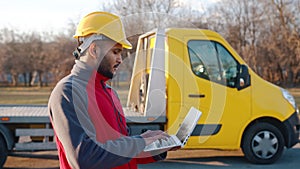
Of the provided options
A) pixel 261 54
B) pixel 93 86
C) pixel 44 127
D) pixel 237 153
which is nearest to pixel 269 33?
pixel 261 54

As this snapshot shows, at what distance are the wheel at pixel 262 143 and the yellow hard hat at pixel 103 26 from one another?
18.9ft

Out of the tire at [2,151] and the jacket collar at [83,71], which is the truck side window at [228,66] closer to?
the tire at [2,151]

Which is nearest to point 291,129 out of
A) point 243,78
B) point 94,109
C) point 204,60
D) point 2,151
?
point 243,78

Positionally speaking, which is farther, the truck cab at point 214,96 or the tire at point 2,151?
the truck cab at point 214,96

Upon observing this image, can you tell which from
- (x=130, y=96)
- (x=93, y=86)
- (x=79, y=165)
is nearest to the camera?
(x=79, y=165)

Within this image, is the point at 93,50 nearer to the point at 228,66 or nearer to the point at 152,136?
the point at 152,136

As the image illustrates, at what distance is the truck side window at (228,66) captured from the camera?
7355 mm

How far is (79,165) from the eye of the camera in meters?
1.86

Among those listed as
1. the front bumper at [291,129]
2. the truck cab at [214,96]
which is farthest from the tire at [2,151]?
the front bumper at [291,129]

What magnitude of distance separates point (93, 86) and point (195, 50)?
5.27 meters

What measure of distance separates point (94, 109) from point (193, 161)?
6.34 m

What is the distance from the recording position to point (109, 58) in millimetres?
2174

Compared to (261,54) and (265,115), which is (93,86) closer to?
(265,115)

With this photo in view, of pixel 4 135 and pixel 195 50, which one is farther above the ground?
pixel 195 50
